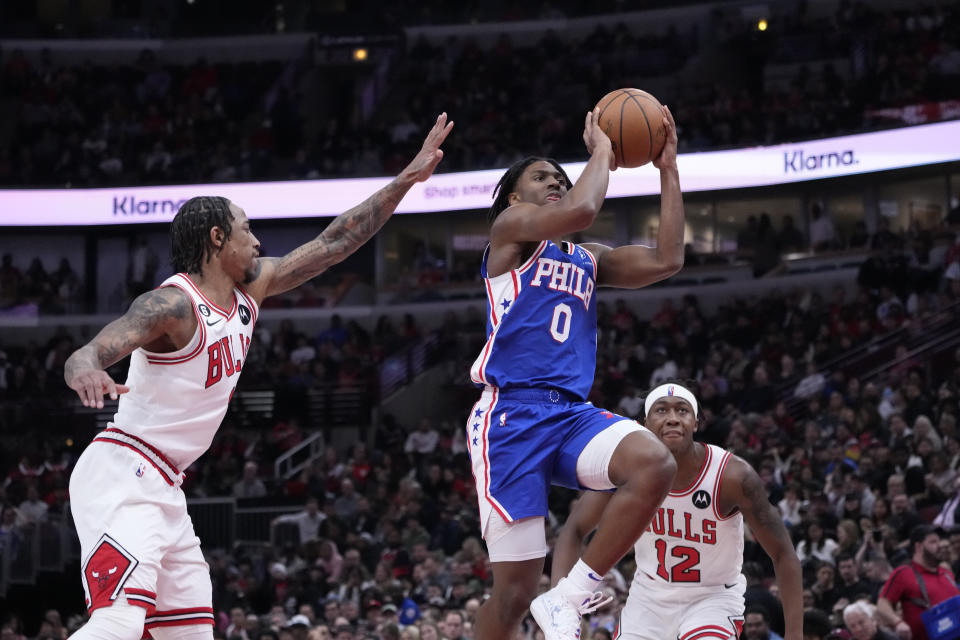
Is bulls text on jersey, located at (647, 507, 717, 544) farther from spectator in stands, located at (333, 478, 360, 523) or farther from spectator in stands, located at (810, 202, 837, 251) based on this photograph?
spectator in stands, located at (810, 202, 837, 251)

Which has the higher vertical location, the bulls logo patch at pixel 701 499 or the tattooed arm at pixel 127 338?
the tattooed arm at pixel 127 338

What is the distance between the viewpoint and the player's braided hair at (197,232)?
5137 mm

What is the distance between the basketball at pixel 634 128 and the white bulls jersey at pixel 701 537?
193cm

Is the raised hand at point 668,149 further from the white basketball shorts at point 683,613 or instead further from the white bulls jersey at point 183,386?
the white basketball shorts at point 683,613

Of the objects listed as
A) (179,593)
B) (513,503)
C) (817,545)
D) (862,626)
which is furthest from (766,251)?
(179,593)

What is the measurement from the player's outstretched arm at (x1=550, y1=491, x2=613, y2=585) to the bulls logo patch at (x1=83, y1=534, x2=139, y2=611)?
82.0 inches

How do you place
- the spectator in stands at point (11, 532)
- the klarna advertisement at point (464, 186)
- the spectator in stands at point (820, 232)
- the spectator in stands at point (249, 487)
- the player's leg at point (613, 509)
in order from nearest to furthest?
1. the player's leg at point (613, 509)
2. the spectator in stands at point (11, 532)
3. the spectator in stands at point (249, 487)
4. the klarna advertisement at point (464, 186)
5. the spectator in stands at point (820, 232)

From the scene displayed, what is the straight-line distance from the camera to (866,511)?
468 inches

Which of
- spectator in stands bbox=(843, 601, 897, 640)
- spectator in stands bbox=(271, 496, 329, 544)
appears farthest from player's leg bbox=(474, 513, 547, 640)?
spectator in stands bbox=(271, 496, 329, 544)

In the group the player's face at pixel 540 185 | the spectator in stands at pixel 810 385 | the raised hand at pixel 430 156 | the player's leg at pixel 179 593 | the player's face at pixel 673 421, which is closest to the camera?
the player's leg at pixel 179 593

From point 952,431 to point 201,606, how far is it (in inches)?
392

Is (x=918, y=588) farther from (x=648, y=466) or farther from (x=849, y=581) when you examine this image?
(x=648, y=466)

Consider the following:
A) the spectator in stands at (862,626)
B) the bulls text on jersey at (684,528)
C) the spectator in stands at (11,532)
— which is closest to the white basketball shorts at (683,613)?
the bulls text on jersey at (684,528)

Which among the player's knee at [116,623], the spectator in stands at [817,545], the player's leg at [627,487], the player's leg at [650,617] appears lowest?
the spectator in stands at [817,545]
